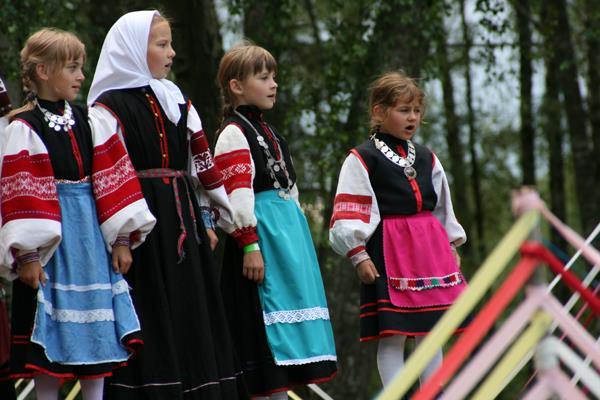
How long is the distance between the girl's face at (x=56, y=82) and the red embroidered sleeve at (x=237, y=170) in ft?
2.59

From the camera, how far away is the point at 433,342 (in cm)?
225

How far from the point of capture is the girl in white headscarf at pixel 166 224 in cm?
444

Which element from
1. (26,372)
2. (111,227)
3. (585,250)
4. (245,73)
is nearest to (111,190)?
(111,227)

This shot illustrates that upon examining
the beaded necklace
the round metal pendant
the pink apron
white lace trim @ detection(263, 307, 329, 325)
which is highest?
the beaded necklace

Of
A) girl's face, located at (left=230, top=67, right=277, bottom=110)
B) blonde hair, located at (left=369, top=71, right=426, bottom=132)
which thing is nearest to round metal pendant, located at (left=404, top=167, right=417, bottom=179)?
blonde hair, located at (left=369, top=71, right=426, bottom=132)

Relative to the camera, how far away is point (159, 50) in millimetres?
4754

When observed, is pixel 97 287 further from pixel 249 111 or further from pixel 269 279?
pixel 249 111

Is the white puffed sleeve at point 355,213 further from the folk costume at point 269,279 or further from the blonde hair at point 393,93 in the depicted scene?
the blonde hair at point 393,93

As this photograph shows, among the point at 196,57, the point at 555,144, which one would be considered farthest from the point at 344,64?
the point at 555,144

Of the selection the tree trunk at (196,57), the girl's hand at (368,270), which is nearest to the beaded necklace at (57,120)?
the girl's hand at (368,270)

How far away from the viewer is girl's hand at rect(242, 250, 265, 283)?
486 centimetres

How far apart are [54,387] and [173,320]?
55cm

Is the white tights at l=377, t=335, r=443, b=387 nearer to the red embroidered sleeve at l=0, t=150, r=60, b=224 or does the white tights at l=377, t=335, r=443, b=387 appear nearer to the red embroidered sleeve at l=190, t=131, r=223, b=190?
the red embroidered sleeve at l=190, t=131, r=223, b=190

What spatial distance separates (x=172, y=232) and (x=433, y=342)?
2.47 m
